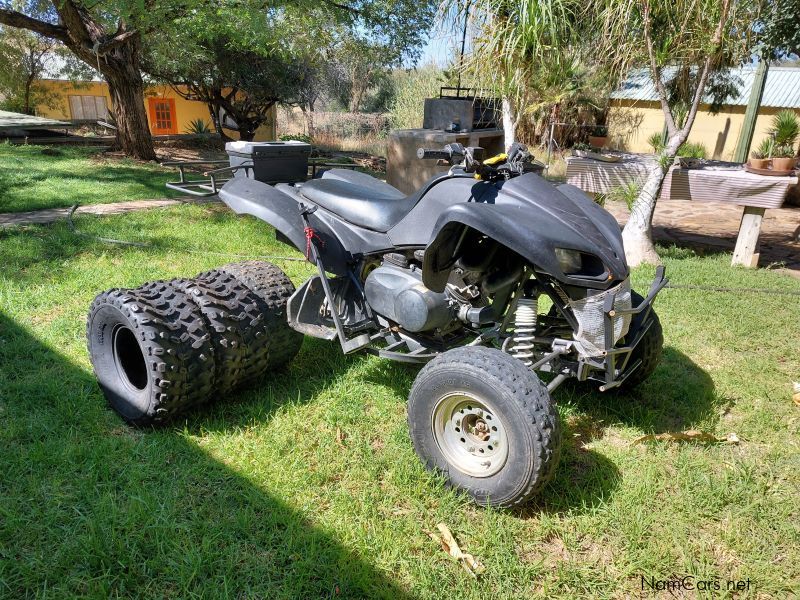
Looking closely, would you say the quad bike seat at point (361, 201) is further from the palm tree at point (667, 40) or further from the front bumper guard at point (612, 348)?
the palm tree at point (667, 40)

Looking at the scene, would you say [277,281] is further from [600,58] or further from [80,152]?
[80,152]

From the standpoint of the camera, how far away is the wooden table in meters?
6.49

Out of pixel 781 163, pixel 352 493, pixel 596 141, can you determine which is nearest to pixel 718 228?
pixel 781 163

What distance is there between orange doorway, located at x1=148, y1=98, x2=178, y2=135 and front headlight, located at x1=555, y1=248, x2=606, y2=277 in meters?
26.4

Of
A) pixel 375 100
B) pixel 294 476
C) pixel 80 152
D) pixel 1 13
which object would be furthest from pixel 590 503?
pixel 375 100

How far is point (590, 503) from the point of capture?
263cm

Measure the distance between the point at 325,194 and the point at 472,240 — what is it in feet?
3.27

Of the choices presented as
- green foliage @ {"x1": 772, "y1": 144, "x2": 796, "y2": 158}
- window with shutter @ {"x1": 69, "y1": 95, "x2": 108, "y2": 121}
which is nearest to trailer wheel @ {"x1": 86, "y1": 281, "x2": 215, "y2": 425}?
green foliage @ {"x1": 772, "y1": 144, "x2": 796, "y2": 158}

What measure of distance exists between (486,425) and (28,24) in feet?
38.8

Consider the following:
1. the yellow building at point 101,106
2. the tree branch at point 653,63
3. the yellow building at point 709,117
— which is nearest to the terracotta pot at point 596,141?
the yellow building at point 709,117

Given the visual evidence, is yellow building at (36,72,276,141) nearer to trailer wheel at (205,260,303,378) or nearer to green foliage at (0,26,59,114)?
green foliage at (0,26,59,114)

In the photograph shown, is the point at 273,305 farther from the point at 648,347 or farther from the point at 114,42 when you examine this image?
the point at 114,42

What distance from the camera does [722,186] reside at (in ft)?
22.0

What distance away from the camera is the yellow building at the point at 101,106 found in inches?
951
